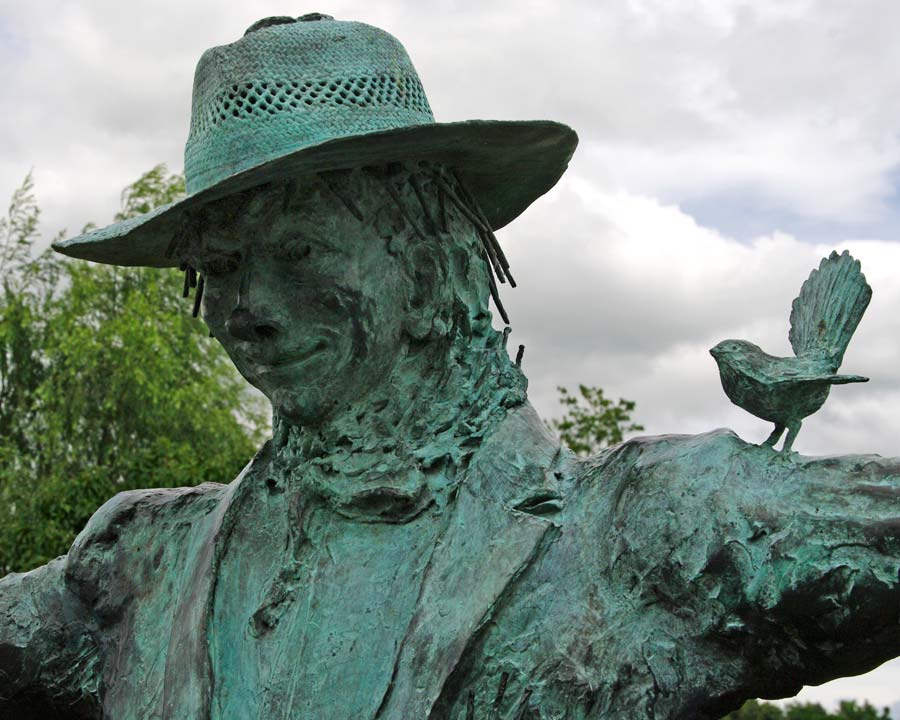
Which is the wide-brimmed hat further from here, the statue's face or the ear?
the ear

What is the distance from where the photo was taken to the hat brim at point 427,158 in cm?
316

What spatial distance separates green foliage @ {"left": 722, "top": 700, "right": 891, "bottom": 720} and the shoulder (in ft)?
25.8

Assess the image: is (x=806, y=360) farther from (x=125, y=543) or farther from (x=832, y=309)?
(x=125, y=543)

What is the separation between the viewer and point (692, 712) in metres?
2.97

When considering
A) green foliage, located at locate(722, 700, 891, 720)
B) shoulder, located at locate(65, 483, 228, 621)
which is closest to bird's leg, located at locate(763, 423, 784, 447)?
shoulder, located at locate(65, 483, 228, 621)

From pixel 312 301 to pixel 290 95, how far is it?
469 mm

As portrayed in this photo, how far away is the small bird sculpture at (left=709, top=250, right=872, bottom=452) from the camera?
9.77ft

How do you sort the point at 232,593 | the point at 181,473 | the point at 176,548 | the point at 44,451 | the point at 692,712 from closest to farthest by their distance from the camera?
the point at 692,712 < the point at 232,593 < the point at 176,548 < the point at 181,473 < the point at 44,451

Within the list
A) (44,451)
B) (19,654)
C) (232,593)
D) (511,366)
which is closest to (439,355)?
(511,366)

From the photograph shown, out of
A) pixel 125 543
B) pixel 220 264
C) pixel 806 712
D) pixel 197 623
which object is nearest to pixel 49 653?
pixel 125 543

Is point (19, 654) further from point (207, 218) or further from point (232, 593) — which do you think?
point (207, 218)

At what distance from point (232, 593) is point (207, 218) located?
0.87m

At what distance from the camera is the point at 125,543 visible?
3.70 metres

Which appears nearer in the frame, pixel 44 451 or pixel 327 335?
pixel 327 335
